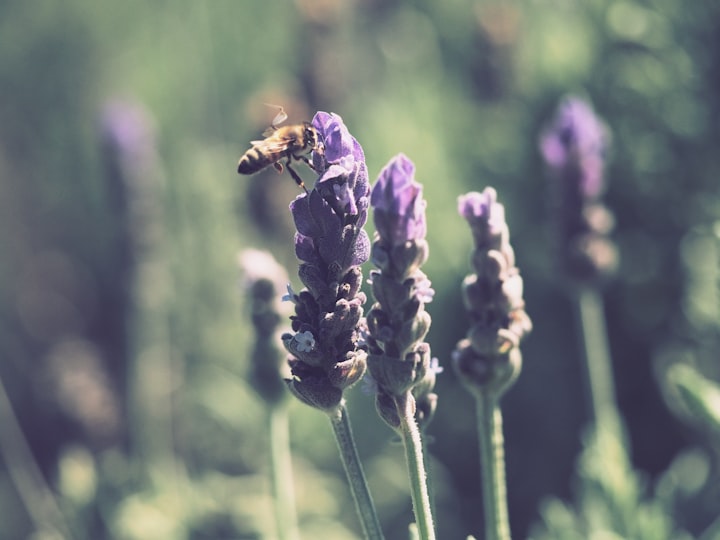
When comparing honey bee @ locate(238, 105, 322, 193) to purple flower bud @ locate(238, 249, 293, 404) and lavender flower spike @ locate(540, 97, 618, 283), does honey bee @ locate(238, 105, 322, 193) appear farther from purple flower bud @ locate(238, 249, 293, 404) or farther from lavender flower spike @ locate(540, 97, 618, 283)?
lavender flower spike @ locate(540, 97, 618, 283)

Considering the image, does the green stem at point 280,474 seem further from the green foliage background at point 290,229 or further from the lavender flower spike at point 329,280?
the lavender flower spike at point 329,280

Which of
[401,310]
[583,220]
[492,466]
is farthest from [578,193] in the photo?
[401,310]

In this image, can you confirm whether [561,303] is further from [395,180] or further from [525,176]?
[395,180]

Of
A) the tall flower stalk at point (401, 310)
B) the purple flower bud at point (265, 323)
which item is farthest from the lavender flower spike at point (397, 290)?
the purple flower bud at point (265, 323)

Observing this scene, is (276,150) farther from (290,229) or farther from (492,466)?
(290,229)

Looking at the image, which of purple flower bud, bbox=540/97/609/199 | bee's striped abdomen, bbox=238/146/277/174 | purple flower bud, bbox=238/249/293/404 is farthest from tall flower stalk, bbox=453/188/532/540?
purple flower bud, bbox=540/97/609/199

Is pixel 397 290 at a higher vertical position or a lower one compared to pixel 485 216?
lower
